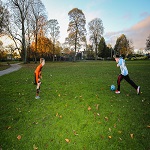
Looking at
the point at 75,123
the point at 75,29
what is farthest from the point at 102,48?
the point at 75,123

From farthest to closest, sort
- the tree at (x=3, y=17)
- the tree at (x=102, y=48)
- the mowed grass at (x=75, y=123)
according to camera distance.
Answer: the tree at (x=102, y=48) → the tree at (x=3, y=17) → the mowed grass at (x=75, y=123)

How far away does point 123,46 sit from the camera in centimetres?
8725

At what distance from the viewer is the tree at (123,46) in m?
84.4

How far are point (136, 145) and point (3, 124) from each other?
4.15m

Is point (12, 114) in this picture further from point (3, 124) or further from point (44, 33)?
point (44, 33)

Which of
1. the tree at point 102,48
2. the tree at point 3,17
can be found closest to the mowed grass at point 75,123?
the tree at point 3,17

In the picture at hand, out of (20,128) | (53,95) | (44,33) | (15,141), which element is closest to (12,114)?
(20,128)

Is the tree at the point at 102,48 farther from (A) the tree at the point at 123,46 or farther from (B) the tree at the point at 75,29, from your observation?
(B) the tree at the point at 75,29

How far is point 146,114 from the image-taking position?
515 centimetres

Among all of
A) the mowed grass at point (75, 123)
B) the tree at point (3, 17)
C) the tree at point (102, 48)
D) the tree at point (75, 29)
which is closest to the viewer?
the mowed grass at point (75, 123)

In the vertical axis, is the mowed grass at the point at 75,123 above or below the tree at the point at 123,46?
below

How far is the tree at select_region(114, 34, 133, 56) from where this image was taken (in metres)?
84.4

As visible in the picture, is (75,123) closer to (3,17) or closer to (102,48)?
(3,17)

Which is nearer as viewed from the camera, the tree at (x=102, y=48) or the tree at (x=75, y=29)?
the tree at (x=75, y=29)
